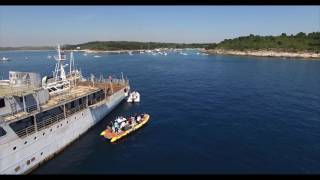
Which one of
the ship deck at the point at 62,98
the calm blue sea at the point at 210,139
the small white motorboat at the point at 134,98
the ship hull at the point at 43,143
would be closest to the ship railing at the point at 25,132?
the ship hull at the point at 43,143

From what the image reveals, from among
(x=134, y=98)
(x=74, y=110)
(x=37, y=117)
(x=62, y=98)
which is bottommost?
(x=134, y=98)

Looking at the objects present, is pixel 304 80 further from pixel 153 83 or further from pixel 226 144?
pixel 226 144

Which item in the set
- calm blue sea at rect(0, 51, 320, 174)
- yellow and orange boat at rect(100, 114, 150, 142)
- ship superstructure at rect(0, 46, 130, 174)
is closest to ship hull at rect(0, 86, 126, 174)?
ship superstructure at rect(0, 46, 130, 174)

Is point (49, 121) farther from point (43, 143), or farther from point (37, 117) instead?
point (43, 143)

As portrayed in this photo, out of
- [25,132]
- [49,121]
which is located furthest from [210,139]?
[25,132]

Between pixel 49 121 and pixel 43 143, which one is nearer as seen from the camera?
pixel 43 143

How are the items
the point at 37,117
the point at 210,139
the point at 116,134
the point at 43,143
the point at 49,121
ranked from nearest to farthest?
1. the point at 43,143
2. the point at 37,117
3. the point at 49,121
4. the point at 210,139
5. the point at 116,134

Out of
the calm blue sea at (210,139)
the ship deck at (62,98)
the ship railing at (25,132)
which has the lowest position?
the calm blue sea at (210,139)

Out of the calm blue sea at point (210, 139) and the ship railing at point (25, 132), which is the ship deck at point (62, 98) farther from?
the calm blue sea at point (210, 139)
